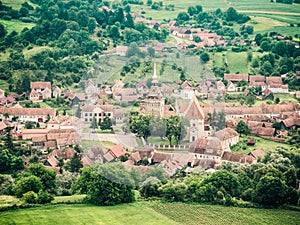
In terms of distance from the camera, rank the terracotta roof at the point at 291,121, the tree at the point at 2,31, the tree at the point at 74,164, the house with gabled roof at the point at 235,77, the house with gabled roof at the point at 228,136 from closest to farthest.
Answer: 1. the tree at the point at 74,164
2. the house with gabled roof at the point at 228,136
3. the terracotta roof at the point at 291,121
4. the house with gabled roof at the point at 235,77
5. the tree at the point at 2,31

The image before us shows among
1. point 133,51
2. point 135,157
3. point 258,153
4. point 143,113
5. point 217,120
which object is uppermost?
point 133,51

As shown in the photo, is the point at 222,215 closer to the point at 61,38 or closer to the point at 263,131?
the point at 263,131

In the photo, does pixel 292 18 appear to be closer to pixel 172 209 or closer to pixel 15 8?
pixel 15 8

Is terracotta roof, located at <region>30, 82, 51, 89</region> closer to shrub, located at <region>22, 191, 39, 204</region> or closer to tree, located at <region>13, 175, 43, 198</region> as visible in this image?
tree, located at <region>13, 175, 43, 198</region>

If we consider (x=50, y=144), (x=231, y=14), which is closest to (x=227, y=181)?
(x=50, y=144)

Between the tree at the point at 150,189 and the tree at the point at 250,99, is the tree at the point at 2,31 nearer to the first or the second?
the tree at the point at 250,99

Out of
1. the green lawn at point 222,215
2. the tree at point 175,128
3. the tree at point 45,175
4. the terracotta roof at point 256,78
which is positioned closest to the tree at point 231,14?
the terracotta roof at point 256,78
